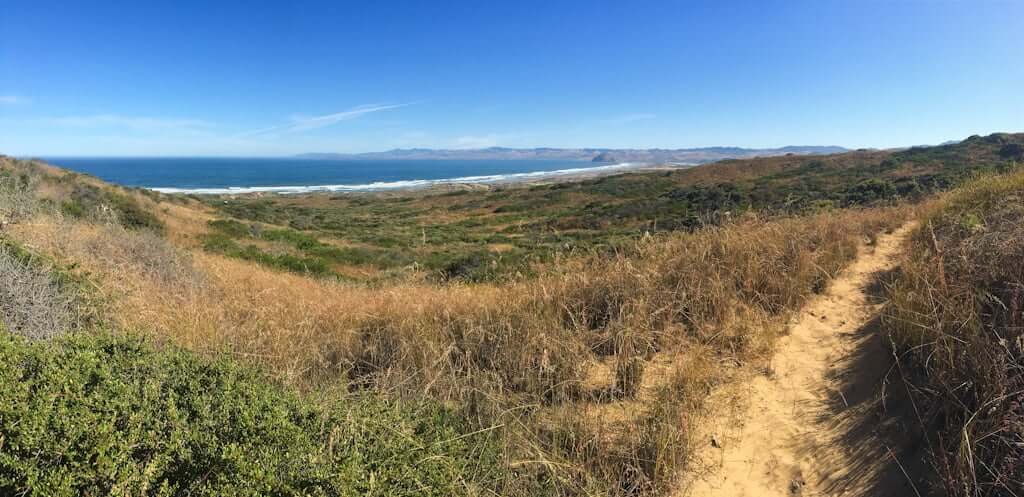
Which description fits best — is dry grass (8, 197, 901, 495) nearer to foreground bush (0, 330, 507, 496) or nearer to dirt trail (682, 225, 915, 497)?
dirt trail (682, 225, 915, 497)

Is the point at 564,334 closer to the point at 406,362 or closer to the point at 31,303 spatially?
the point at 406,362

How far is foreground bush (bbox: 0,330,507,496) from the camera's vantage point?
1743 mm

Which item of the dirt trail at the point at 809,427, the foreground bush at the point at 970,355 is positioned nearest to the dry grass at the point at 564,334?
the dirt trail at the point at 809,427

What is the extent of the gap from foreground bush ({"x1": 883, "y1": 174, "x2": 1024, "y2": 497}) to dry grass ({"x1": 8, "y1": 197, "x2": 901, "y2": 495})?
1027 mm

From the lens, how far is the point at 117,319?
402 cm

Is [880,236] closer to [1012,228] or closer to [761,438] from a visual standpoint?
[1012,228]

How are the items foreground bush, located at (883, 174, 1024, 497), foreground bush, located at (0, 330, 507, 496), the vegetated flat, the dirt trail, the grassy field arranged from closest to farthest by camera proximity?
foreground bush, located at (0, 330, 507, 496) < the grassy field < foreground bush, located at (883, 174, 1024, 497) < the dirt trail < the vegetated flat

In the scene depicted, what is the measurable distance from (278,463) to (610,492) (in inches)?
66.2

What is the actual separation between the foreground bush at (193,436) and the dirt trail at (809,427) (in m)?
1.60

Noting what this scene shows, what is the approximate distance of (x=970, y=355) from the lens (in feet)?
8.62

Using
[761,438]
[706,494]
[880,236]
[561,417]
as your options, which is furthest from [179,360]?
[880,236]

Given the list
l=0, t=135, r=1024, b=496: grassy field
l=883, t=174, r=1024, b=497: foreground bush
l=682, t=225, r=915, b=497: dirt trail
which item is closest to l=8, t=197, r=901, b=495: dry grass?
l=0, t=135, r=1024, b=496: grassy field

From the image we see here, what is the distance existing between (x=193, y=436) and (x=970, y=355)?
4087 millimetres

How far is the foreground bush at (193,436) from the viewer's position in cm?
174
